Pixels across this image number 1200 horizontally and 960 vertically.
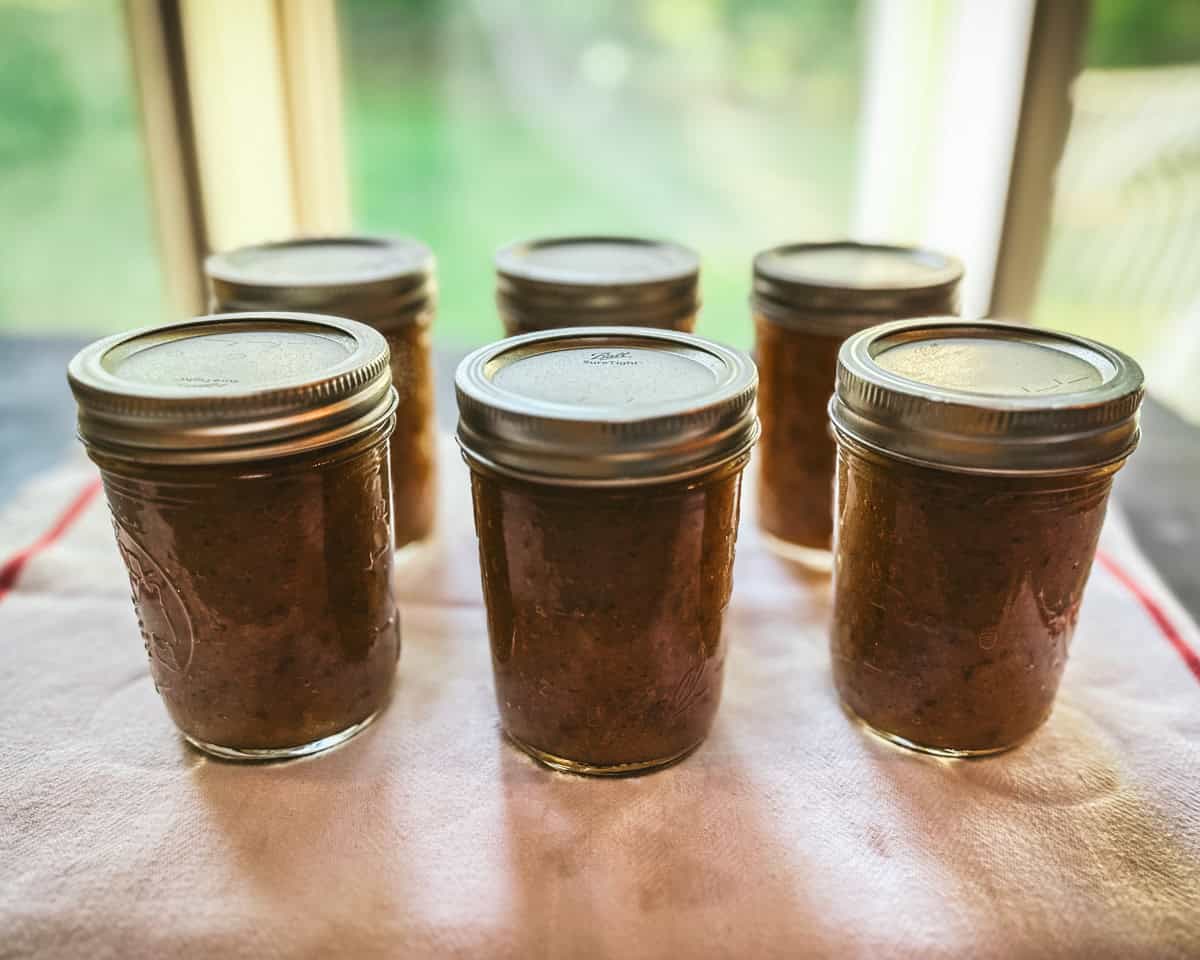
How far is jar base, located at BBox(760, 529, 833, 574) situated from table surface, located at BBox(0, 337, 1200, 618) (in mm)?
380

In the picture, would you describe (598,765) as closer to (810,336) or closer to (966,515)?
(966,515)

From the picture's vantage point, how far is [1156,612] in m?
1.07

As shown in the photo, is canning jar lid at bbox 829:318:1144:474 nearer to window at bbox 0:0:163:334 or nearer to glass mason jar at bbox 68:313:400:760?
glass mason jar at bbox 68:313:400:760

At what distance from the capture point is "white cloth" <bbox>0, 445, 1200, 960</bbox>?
2.32 ft

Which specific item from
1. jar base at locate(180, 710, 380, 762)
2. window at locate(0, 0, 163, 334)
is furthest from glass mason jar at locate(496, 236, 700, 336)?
window at locate(0, 0, 163, 334)

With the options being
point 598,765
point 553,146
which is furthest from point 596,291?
point 553,146

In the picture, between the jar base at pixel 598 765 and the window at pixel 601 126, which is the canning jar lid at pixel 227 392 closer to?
the jar base at pixel 598 765

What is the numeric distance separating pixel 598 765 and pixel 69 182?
1.57 m

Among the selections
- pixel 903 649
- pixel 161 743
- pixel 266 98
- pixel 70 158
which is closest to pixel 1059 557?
pixel 903 649

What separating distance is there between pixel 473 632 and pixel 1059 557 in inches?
21.7

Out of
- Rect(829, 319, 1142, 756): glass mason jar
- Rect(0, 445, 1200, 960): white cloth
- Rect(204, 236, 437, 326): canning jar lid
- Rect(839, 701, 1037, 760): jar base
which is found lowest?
Rect(0, 445, 1200, 960): white cloth

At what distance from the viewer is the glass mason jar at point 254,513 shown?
0.73 m

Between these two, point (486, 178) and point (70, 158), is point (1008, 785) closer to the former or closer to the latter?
point (486, 178)

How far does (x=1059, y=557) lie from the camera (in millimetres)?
797
